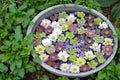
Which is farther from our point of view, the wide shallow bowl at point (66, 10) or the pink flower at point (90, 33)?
the pink flower at point (90, 33)

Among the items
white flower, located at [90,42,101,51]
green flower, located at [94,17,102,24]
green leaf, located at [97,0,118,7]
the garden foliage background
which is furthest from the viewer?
green leaf, located at [97,0,118,7]

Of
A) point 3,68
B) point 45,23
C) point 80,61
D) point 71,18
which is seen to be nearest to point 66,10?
point 71,18

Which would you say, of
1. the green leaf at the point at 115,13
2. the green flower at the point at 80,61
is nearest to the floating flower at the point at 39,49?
the green flower at the point at 80,61

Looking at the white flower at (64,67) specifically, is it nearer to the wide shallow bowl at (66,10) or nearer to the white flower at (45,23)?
the wide shallow bowl at (66,10)

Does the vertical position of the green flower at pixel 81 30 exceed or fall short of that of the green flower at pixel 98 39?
it exceeds it

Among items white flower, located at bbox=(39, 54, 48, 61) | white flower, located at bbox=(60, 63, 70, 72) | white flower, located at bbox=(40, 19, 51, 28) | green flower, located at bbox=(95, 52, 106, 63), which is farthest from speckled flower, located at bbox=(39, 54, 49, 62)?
green flower, located at bbox=(95, 52, 106, 63)

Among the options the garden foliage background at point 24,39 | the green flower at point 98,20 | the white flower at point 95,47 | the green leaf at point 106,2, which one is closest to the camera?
the garden foliage background at point 24,39

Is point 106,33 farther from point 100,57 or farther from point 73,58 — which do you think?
point 73,58

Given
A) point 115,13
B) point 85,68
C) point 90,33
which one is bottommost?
point 85,68

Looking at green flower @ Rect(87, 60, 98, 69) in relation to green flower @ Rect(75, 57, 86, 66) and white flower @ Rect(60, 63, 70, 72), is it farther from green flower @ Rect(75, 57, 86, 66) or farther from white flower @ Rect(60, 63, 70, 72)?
white flower @ Rect(60, 63, 70, 72)
